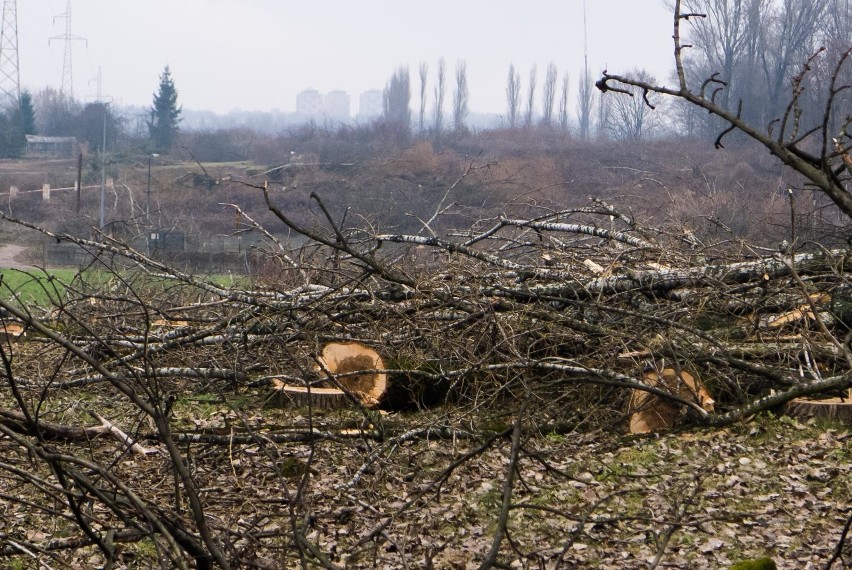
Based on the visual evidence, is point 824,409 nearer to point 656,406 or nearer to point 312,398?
point 656,406

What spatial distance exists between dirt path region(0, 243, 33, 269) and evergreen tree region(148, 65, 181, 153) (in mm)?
20002

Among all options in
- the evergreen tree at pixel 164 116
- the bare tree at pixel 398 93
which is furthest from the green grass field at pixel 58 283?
the bare tree at pixel 398 93

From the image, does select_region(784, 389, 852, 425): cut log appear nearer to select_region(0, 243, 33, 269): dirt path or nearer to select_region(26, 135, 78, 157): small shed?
select_region(0, 243, 33, 269): dirt path

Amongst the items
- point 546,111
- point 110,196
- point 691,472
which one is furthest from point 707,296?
point 546,111

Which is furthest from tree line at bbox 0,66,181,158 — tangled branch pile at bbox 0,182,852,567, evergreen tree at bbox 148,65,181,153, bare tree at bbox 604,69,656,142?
tangled branch pile at bbox 0,182,852,567

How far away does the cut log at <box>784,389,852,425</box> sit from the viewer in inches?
223

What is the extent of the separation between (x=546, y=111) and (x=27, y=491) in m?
76.8

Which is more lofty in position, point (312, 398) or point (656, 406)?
point (656, 406)

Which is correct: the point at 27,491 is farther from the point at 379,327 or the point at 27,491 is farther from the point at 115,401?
the point at 379,327

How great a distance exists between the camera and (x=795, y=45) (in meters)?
53.8

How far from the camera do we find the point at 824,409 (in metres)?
5.72

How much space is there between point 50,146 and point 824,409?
57.7 m

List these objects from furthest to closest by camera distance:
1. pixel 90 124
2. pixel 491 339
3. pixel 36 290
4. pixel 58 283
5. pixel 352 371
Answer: pixel 90 124 → pixel 36 290 → pixel 58 283 → pixel 352 371 → pixel 491 339

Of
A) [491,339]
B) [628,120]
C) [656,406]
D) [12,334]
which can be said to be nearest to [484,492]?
[656,406]
